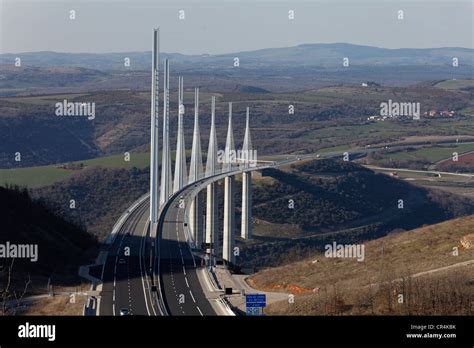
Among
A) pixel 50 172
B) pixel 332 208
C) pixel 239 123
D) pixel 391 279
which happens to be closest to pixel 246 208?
pixel 332 208

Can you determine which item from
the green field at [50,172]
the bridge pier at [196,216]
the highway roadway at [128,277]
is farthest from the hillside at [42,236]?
the green field at [50,172]

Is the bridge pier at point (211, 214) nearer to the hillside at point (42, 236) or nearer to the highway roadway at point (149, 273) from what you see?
the highway roadway at point (149, 273)

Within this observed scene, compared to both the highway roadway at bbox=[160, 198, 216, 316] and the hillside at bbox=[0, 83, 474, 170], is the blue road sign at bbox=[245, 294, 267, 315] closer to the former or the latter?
the highway roadway at bbox=[160, 198, 216, 316]

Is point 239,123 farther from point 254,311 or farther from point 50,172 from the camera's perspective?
point 254,311

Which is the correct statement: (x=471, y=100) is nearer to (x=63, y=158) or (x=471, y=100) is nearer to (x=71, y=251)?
(x=63, y=158)

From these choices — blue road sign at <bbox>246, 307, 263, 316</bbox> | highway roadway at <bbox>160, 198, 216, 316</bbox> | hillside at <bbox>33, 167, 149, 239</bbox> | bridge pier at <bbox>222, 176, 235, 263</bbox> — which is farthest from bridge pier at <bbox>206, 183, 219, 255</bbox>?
blue road sign at <bbox>246, 307, 263, 316</bbox>

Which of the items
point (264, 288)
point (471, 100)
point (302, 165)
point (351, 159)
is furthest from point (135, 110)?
point (264, 288)
